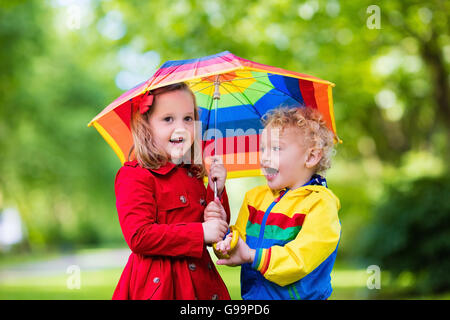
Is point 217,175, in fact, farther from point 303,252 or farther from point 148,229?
point 303,252

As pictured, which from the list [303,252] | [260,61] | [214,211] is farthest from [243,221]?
[260,61]

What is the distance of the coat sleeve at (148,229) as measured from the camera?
2.46 metres

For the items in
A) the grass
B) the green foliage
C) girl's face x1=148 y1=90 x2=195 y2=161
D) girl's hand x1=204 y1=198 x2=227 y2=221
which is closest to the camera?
girl's hand x1=204 y1=198 x2=227 y2=221

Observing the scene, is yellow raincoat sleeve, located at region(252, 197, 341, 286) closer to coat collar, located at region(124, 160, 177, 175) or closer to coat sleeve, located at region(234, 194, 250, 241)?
coat sleeve, located at region(234, 194, 250, 241)

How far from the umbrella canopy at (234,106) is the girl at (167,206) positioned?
6.6 inches

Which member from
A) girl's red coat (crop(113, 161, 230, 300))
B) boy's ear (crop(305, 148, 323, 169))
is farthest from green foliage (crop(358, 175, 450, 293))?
girl's red coat (crop(113, 161, 230, 300))

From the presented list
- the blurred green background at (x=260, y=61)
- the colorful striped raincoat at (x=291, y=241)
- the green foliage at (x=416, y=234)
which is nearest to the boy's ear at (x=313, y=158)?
the colorful striped raincoat at (x=291, y=241)

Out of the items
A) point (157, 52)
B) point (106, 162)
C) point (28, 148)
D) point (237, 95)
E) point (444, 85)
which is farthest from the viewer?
point (106, 162)

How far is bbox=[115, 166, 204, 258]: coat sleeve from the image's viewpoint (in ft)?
8.07

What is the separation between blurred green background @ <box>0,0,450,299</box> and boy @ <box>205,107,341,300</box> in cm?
210

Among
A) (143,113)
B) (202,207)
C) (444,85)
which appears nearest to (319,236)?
(202,207)

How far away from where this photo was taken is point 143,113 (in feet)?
9.19
